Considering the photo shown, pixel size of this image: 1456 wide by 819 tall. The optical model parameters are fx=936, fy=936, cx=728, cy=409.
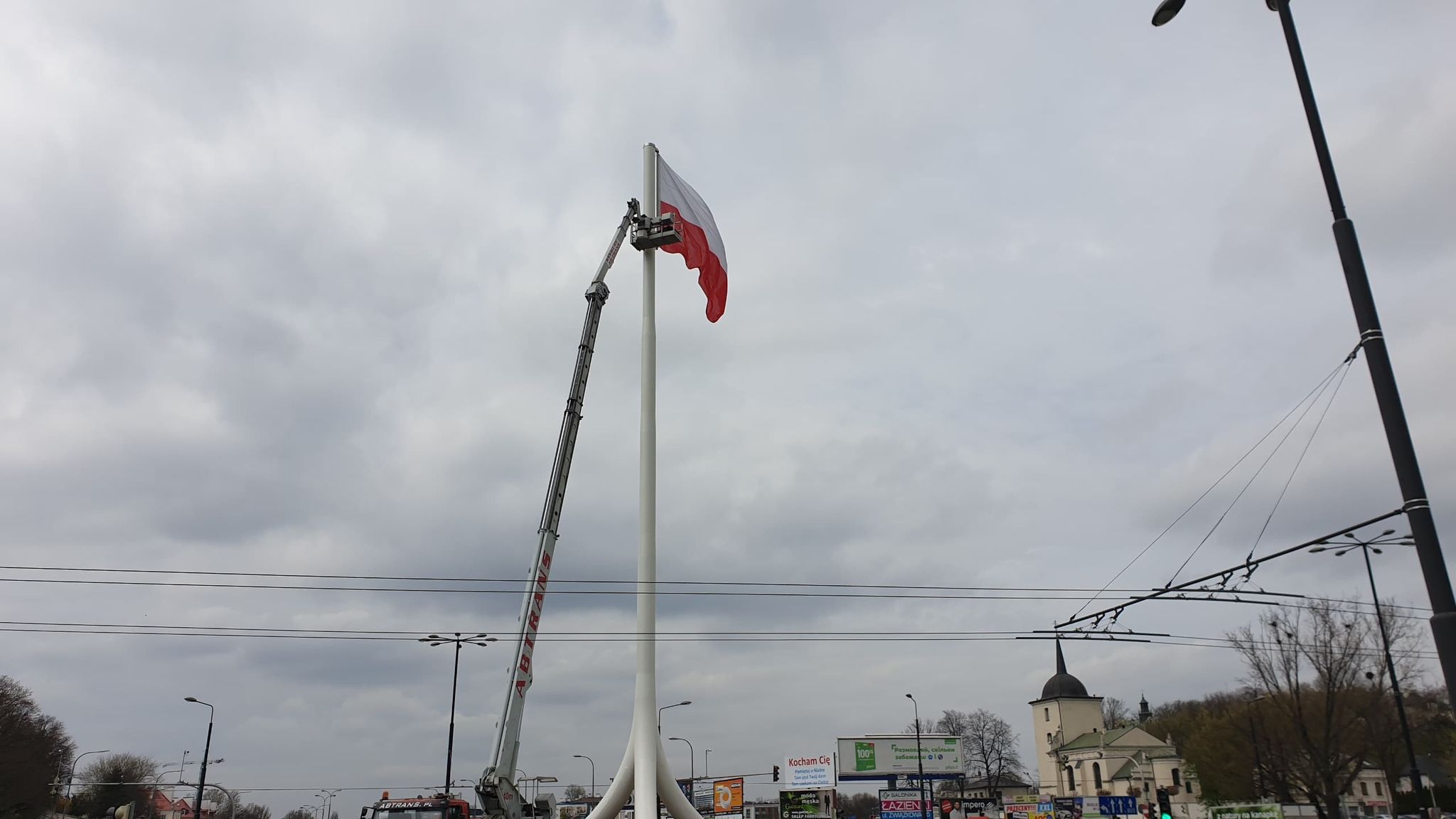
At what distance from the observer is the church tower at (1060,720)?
135m

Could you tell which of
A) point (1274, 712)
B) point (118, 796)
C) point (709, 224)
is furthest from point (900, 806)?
point (118, 796)

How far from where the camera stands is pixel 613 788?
25.1 m

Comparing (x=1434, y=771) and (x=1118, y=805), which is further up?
(x=1434, y=771)

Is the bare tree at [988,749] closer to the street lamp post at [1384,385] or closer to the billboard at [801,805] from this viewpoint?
the billboard at [801,805]

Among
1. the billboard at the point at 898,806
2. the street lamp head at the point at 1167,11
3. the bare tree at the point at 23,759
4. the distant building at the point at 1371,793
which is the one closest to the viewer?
the street lamp head at the point at 1167,11

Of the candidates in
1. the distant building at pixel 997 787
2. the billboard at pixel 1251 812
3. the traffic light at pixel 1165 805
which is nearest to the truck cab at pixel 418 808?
the traffic light at pixel 1165 805

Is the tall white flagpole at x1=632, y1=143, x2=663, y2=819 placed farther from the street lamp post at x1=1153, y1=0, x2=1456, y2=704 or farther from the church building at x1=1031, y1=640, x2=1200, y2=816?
the church building at x1=1031, y1=640, x2=1200, y2=816

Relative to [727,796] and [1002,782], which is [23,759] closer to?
[727,796]

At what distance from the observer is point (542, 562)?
29.0m

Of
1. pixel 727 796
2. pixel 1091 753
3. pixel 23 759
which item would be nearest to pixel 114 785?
pixel 23 759

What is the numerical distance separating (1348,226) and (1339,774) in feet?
148

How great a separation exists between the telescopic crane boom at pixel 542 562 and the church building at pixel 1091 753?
303 feet

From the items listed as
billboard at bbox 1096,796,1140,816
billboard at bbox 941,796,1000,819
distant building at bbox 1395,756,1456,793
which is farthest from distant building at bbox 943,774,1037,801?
distant building at bbox 1395,756,1456,793

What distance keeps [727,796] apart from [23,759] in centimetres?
5903
